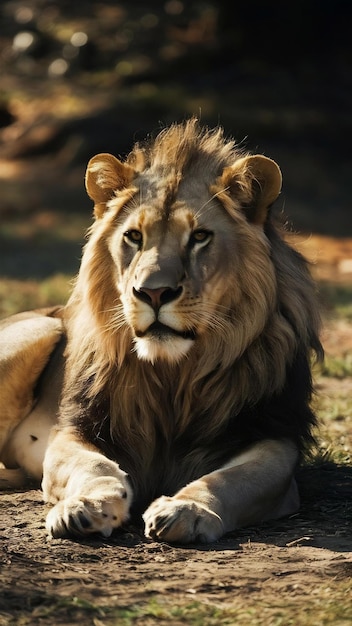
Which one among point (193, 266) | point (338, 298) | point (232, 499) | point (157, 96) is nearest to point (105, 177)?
point (193, 266)

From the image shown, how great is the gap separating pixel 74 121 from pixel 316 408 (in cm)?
1228

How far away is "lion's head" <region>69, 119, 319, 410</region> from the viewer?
4.87 m

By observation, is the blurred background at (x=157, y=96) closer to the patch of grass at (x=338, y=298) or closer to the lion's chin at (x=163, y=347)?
the patch of grass at (x=338, y=298)

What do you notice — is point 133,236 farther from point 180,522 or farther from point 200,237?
point 180,522

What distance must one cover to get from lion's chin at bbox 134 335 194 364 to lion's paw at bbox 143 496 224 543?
2.07 ft

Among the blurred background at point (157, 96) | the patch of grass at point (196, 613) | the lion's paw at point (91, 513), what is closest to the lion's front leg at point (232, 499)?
the lion's paw at point (91, 513)

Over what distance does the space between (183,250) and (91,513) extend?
1.16 metres

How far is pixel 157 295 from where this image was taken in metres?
4.69

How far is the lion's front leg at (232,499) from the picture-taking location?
448cm

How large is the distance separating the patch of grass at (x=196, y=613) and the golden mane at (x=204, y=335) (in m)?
1.53

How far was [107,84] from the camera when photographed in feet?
70.4

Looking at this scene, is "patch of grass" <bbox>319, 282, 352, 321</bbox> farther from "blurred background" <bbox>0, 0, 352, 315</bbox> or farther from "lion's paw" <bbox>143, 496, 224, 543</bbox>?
"lion's paw" <bbox>143, 496, 224, 543</bbox>

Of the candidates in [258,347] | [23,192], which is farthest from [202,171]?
[23,192]

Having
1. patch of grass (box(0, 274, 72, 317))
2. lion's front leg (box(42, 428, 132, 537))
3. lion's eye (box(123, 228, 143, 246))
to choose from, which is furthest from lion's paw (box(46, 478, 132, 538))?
patch of grass (box(0, 274, 72, 317))
